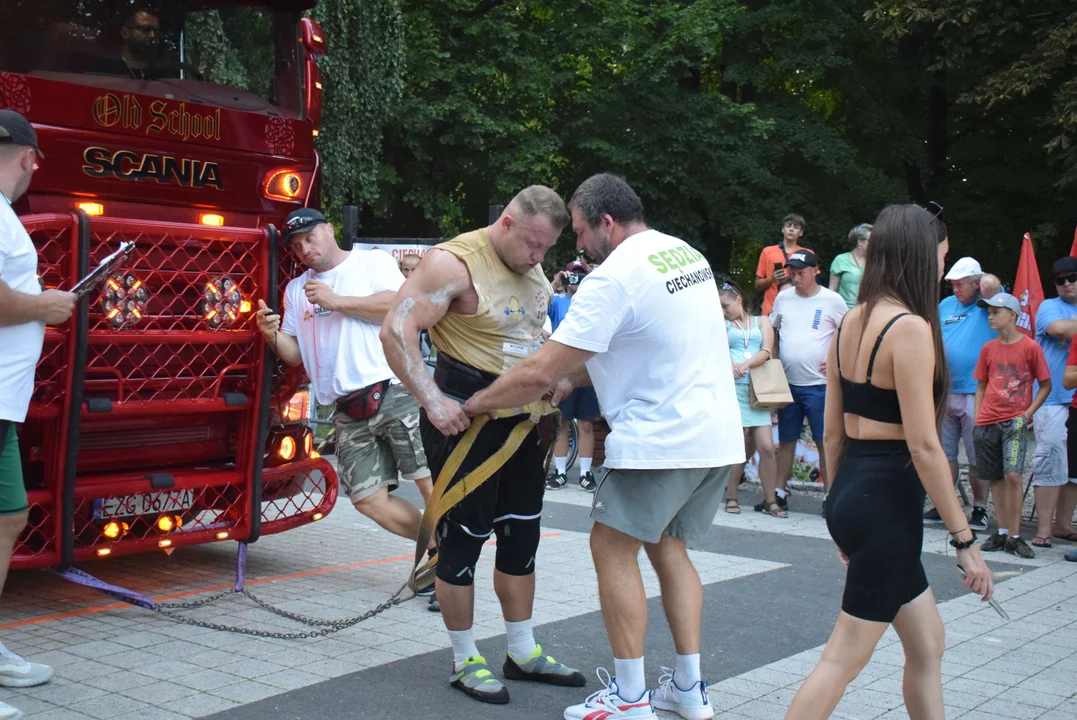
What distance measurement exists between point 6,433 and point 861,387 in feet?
10.4

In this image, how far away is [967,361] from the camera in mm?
8711

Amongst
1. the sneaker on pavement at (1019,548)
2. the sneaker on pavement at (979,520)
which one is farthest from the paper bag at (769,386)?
the sneaker on pavement at (1019,548)

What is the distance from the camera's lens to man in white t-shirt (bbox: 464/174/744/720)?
4148 mm

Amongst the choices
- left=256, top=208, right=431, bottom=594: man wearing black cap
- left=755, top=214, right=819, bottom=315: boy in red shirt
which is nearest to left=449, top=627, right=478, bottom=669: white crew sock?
left=256, top=208, right=431, bottom=594: man wearing black cap

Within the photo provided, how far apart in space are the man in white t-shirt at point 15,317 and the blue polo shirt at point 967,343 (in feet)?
21.1

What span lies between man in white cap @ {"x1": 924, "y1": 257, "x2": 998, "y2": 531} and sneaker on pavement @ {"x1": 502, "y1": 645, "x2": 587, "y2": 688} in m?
4.74

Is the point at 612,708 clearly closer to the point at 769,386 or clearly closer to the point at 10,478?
the point at 10,478

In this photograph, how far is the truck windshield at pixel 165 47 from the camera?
5828mm

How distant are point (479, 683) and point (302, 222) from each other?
2.62m

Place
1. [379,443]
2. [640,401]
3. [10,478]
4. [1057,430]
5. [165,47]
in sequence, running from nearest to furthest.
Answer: [640,401]
[10,478]
[379,443]
[165,47]
[1057,430]

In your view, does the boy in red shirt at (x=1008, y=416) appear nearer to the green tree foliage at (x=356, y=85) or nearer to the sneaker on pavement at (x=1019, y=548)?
the sneaker on pavement at (x=1019, y=548)

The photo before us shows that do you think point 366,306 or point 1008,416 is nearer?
point 366,306

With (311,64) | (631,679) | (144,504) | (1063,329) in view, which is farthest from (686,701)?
(1063,329)

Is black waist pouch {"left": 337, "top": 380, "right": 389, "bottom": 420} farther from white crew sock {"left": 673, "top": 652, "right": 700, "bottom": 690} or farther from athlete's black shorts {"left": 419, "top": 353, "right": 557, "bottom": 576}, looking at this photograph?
white crew sock {"left": 673, "top": 652, "right": 700, "bottom": 690}
